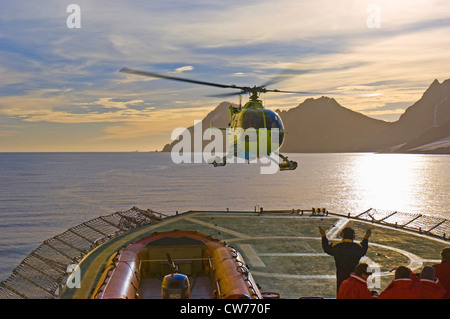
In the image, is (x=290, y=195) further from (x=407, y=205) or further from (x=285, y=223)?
(x=285, y=223)

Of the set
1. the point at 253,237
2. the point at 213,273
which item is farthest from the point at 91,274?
the point at 253,237

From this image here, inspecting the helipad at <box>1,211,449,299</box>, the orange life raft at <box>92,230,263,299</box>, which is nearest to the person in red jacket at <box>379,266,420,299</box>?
the orange life raft at <box>92,230,263,299</box>

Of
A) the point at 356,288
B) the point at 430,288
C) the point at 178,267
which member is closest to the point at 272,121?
the point at 178,267

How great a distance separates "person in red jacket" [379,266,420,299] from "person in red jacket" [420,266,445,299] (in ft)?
0.84

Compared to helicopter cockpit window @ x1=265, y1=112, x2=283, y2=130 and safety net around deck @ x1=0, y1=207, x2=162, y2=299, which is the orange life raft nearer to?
helicopter cockpit window @ x1=265, y1=112, x2=283, y2=130

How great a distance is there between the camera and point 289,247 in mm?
32344

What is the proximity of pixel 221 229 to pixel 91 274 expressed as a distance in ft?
55.7

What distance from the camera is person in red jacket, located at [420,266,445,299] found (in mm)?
7820

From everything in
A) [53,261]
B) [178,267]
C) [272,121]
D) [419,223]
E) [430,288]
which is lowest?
[419,223]

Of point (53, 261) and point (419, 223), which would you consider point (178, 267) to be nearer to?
point (53, 261)

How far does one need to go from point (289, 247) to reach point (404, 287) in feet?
83.2

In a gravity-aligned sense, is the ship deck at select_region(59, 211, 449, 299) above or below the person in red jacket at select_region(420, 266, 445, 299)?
below

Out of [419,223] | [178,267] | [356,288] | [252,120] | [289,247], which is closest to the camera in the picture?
[356,288]
